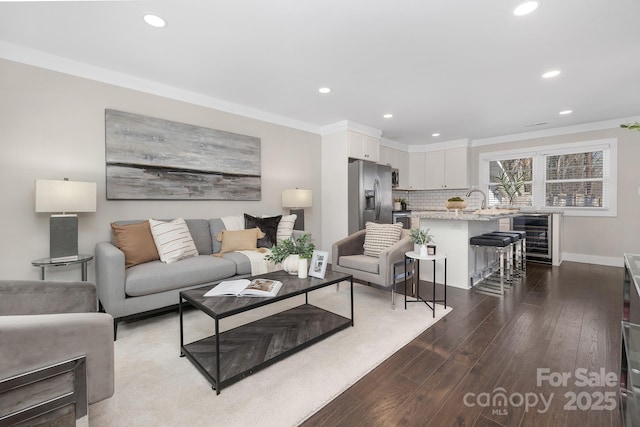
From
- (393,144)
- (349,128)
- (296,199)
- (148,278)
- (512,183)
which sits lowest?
(148,278)

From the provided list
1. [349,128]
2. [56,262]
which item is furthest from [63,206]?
[349,128]

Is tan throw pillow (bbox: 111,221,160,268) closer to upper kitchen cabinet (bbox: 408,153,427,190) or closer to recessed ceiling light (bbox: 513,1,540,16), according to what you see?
recessed ceiling light (bbox: 513,1,540,16)

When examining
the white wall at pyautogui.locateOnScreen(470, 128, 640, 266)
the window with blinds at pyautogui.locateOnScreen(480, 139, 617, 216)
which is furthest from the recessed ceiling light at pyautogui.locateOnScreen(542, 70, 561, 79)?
the window with blinds at pyautogui.locateOnScreen(480, 139, 617, 216)

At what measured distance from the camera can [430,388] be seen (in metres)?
1.67

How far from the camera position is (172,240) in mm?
2891

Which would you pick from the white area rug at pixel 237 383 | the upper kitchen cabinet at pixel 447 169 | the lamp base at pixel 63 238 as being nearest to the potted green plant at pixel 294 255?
the white area rug at pixel 237 383

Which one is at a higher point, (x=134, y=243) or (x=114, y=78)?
(x=114, y=78)

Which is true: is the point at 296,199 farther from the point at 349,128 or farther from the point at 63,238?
the point at 63,238

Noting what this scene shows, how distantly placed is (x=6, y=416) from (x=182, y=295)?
3.39 ft

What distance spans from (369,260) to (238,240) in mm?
1571

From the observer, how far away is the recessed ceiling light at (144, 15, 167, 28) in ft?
7.02

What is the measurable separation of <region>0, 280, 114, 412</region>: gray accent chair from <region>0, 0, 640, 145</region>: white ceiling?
207 centimetres

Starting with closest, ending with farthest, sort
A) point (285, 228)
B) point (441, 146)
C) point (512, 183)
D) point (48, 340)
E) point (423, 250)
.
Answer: point (48, 340) → point (423, 250) → point (285, 228) → point (512, 183) → point (441, 146)

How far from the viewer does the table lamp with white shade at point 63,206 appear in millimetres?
2344
